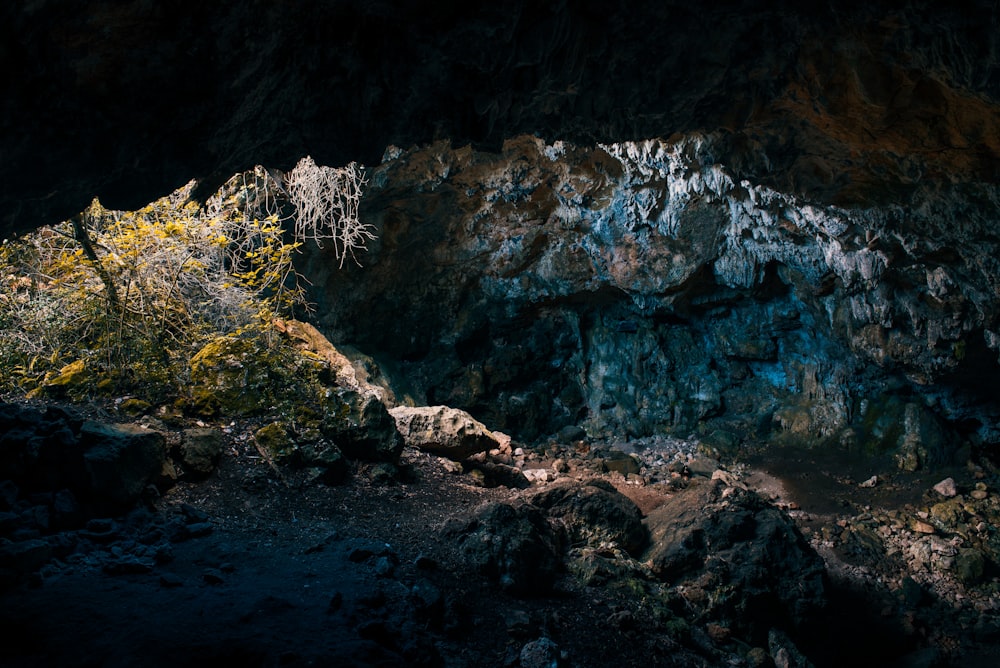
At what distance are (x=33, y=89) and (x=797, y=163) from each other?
5.76 m

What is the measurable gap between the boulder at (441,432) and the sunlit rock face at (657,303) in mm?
4632

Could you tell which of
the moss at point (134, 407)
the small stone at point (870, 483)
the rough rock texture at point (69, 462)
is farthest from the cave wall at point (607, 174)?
the moss at point (134, 407)

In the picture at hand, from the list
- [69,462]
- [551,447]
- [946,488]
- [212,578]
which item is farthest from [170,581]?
[946,488]

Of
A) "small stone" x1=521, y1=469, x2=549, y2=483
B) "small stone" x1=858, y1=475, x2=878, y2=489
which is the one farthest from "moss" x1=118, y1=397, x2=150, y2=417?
"small stone" x1=858, y1=475, x2=878, y2=489

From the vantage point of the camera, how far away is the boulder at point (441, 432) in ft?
23.5

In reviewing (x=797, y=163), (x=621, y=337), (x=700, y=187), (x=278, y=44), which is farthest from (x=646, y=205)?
(x=278, y=44)

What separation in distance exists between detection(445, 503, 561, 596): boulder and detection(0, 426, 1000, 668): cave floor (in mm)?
94

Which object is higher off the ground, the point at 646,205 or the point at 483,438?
the point at 646,205

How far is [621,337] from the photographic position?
1309 centimetres

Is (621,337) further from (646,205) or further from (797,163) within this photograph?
(797,163)

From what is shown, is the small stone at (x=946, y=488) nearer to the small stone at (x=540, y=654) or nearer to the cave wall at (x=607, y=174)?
the cave wall at (x=607, y=174)

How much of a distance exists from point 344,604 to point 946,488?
8.65m

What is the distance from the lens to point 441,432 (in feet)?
23.7

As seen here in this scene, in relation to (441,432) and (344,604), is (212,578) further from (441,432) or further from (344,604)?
(441,432)
